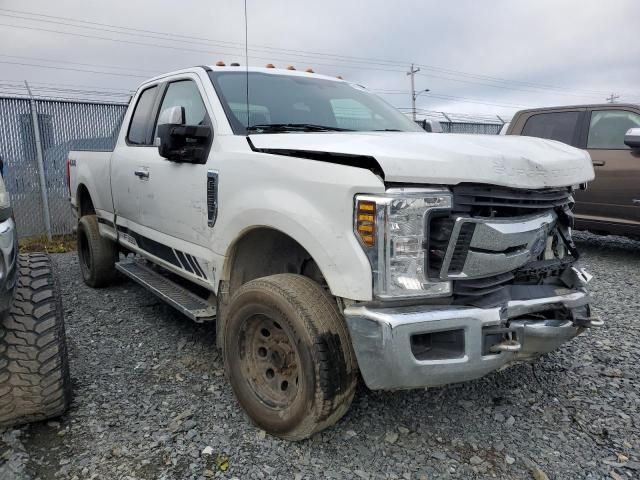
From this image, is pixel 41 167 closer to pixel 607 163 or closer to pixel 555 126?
pixel 555 126

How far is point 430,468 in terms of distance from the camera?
2318mm

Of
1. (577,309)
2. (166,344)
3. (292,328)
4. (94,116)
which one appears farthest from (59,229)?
(577,309)

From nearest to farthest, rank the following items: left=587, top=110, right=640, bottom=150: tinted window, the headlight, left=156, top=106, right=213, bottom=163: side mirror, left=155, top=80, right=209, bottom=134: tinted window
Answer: the headlight, left=156, top=106, right=213, bottom=163: side mirror, left=155, top=80, right=209, bottom=134: tinted window, left=587, top=110, right=640, bottom=150: tinted window

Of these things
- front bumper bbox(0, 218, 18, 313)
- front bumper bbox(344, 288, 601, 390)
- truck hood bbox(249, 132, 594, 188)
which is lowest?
front bumper bbox(344, 288, 601, 390)

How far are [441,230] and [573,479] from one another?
4.17ft

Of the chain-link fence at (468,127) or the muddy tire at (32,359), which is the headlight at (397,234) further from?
the chain-link fence at (468,127)

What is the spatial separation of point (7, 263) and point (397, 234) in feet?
5.39

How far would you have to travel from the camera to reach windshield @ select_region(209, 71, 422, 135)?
3.10 m

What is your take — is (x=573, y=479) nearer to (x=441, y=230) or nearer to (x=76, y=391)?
(x=441, y=230)

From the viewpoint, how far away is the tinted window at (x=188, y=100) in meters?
3.31

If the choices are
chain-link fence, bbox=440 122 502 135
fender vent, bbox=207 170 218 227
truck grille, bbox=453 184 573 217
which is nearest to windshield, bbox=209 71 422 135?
fender vent, bbox=207 170 218 227

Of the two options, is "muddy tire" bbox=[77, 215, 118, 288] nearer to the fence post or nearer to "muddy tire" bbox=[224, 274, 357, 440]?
"muddy tire" bbox=[224, 274, 357, 440]

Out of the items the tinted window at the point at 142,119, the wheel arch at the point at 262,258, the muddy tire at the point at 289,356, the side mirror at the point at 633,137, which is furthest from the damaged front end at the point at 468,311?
the side mirror at the point at 633,137

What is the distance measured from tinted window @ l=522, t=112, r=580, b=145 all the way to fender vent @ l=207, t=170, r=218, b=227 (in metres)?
5.34
